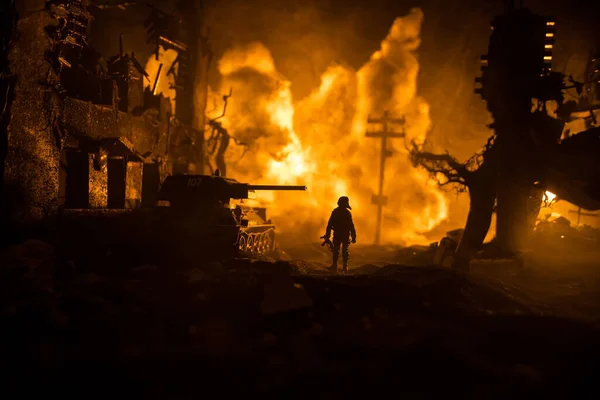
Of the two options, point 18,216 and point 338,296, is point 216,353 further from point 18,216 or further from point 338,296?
point 18,216

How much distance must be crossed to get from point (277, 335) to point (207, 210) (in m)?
6.38

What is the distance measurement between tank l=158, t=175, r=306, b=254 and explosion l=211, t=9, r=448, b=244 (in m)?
17.1

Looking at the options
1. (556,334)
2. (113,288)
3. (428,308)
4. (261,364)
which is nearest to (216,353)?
(261,364)

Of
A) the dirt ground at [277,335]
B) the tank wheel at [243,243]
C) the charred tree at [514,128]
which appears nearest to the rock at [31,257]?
the dirt ground at [277,335]

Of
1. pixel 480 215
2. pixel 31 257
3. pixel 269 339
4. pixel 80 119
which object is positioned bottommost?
pixel 269 339

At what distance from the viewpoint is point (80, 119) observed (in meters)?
14.2

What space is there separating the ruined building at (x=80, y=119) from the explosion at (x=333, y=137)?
811 cm

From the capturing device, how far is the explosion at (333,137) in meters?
30.9

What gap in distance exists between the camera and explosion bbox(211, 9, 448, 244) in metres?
30.9

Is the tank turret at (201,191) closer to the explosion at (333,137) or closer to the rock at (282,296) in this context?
the rock at (282,296)

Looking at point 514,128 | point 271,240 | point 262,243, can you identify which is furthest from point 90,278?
point 514,128

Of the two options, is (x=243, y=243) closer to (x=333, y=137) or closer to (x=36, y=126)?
(x=36, y=126)

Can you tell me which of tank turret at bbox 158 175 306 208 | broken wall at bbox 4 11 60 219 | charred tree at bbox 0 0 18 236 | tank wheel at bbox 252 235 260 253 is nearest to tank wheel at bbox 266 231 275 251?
tank wheel at bbox 252 235 260 253

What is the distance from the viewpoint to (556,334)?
673 centimetres
